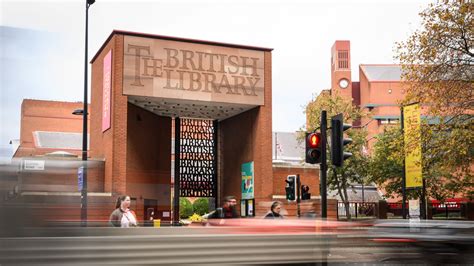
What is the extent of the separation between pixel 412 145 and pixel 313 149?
41.4 ft

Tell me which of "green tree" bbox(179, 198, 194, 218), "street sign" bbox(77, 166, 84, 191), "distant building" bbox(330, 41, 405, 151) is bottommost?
"green tree" bbox(179, 198, 194, 218)

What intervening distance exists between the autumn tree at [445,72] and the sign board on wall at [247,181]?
11107 millimetres

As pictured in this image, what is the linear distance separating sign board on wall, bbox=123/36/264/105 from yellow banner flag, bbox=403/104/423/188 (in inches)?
368

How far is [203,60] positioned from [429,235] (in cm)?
2553

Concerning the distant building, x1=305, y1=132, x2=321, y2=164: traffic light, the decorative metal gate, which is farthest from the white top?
the distant building

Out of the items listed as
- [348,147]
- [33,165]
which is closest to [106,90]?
[348,147]

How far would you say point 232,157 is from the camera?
1483 inches

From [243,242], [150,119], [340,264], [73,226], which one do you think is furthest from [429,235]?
[150,119]

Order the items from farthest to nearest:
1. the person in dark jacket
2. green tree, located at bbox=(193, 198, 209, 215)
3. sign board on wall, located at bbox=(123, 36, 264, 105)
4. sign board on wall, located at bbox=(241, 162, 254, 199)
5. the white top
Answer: green tree, located at bbox=(193, 198, 209, 215) → sign board on wall, located at bbox=(241, 162, 254, 199) → sign board on wall, located at bbox=(123, 36, 264, 105) → the person in dark jacket → the white top

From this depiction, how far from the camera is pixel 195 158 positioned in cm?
3816

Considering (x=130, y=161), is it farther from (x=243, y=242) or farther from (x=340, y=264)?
(x=243, y=242)

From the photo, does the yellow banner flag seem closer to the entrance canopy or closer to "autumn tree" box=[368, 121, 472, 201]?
the entrance canopy

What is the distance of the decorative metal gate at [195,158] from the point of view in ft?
123

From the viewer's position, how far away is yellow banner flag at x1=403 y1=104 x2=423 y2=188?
A: 25.8 metres
